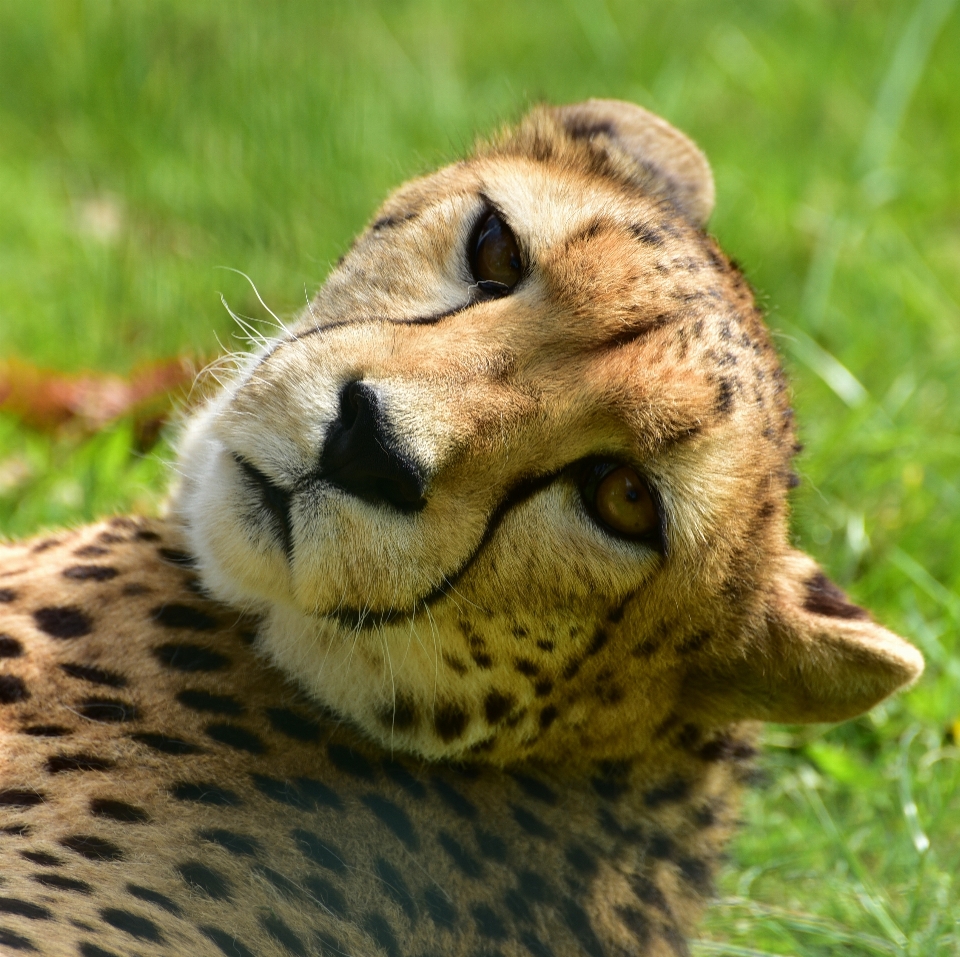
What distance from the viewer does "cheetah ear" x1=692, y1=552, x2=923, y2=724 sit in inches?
74.2

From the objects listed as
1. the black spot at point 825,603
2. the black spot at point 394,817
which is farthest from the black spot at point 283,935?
the black spot at point 825,603

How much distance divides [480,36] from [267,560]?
4.51 metres

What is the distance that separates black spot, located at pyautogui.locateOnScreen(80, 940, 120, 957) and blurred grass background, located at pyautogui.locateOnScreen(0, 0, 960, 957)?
3.54 feet

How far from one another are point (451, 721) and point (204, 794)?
386 millimetres

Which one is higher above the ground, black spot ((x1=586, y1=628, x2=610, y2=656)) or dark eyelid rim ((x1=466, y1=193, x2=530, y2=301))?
dark eyelid rim ((x1=466, y1=193, x2=530, y2=301))

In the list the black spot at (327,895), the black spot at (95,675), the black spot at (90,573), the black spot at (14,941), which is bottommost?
the black spot at (327,895)

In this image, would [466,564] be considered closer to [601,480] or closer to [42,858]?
[601,480]

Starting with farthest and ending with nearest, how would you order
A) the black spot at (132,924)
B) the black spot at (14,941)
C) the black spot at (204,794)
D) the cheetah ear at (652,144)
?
1. the cheetah ear at (652,144)
2. the black spot at (204,794)
3. the black spot at (132,924)
4. the black spot at (14,941)

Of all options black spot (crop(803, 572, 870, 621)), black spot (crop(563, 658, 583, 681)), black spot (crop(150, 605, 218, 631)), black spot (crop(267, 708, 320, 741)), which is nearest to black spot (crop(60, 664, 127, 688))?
black spot (crop(150, 605, 218, 631))

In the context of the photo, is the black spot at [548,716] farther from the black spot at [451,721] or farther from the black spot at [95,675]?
the black spot at [95,675]

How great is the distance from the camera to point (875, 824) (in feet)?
9.05

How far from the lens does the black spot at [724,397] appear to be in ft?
6.07

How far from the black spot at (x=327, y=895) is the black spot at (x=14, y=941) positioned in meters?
0.43

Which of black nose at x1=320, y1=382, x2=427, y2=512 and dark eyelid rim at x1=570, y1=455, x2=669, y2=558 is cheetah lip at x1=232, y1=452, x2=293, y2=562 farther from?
dark eyelid rim at x1=570, y1=455, x2=669, y2=558
